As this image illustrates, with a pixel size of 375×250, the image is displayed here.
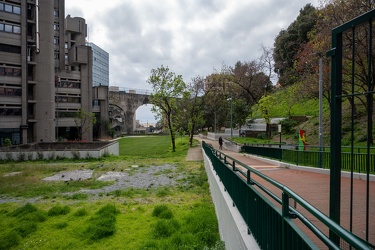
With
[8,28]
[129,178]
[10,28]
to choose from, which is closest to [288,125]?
[129,178]

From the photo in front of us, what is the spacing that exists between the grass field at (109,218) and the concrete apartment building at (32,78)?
29245 millimetres

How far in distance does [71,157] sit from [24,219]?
16461 millimetres

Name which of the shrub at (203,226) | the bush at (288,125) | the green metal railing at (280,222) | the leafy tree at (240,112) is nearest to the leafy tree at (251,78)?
the leafy tree at (240,112)

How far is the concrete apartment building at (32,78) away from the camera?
3709cm

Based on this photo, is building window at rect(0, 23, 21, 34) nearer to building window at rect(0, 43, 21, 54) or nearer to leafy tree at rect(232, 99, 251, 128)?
building window at rect(0, 43, 21, 54)

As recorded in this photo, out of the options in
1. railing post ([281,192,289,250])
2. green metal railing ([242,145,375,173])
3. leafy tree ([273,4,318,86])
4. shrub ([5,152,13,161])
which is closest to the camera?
railing post ([281,192,289,250])

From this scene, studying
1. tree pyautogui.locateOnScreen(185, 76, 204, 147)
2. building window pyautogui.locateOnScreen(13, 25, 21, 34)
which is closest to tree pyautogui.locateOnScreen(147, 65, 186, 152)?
tree pyautogui.locateOnScreen(185, 76, 204, 147)

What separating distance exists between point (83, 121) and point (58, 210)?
42.3 meters

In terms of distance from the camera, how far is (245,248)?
11.9 ft

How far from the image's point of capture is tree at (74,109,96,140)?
158 ft

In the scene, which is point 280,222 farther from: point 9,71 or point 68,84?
point 68,84

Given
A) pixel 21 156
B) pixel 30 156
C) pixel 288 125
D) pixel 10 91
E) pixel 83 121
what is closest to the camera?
pixel 21 156

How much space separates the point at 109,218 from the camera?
8.47 metres

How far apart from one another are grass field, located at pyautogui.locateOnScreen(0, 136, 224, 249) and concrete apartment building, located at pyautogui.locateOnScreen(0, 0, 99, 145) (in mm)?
29245
